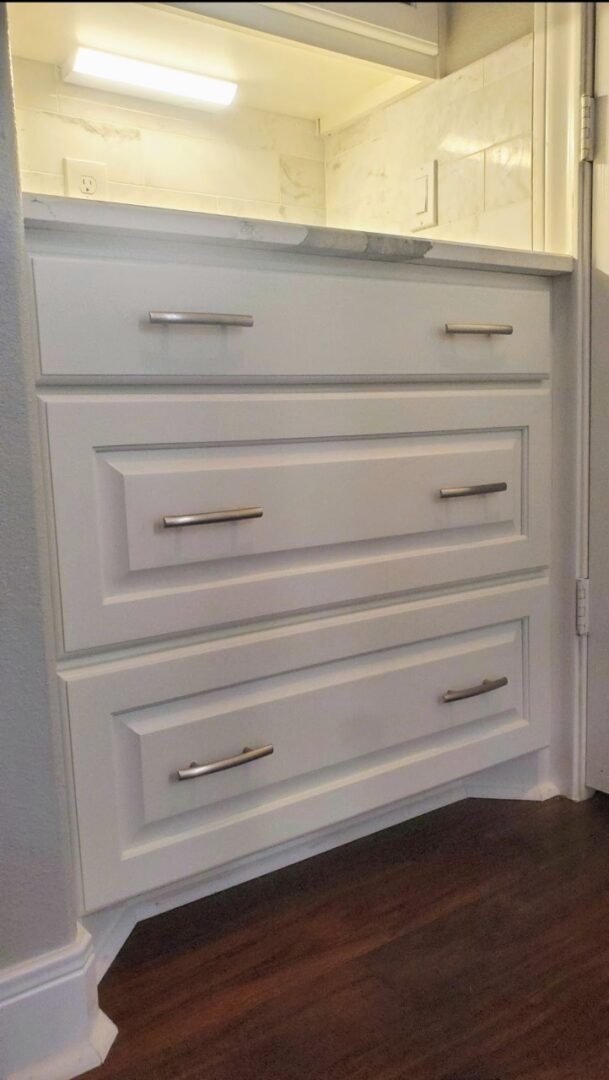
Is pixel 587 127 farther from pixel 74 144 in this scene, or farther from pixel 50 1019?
pixel 50 1019

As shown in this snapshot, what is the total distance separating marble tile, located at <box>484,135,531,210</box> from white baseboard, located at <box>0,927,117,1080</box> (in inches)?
48.4

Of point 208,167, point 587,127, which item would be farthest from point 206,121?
point 587,127

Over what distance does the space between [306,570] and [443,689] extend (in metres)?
0.31

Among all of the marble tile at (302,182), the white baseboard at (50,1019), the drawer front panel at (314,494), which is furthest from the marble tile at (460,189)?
the white baseboard at (50,1019)

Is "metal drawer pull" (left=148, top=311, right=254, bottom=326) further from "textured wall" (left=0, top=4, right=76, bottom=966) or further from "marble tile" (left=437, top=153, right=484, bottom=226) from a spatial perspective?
"marble tile" (left=437, top=153, right=484, bottom=226)

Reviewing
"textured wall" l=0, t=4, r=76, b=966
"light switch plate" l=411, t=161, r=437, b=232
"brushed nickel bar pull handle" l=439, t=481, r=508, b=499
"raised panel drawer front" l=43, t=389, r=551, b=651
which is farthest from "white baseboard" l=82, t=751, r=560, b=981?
"light switch plate" l=411, t=161, r=437, b=232

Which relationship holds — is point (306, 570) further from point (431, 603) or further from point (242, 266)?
point (242, 266)

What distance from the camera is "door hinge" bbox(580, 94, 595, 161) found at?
3.77ft

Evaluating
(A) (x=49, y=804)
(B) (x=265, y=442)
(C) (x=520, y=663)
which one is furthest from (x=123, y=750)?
(C) (x=520, y=663)

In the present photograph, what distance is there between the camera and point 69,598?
0.84 m

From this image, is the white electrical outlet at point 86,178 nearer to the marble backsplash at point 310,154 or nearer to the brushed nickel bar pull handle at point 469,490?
the marble backsplash at point 310,154

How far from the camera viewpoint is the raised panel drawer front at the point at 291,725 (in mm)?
891

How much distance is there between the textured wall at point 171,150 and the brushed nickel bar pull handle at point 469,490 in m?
0.64

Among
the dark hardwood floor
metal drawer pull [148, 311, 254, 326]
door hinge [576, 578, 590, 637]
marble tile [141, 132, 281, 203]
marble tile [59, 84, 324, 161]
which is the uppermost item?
marble tile [59, 84, 324, 161]
